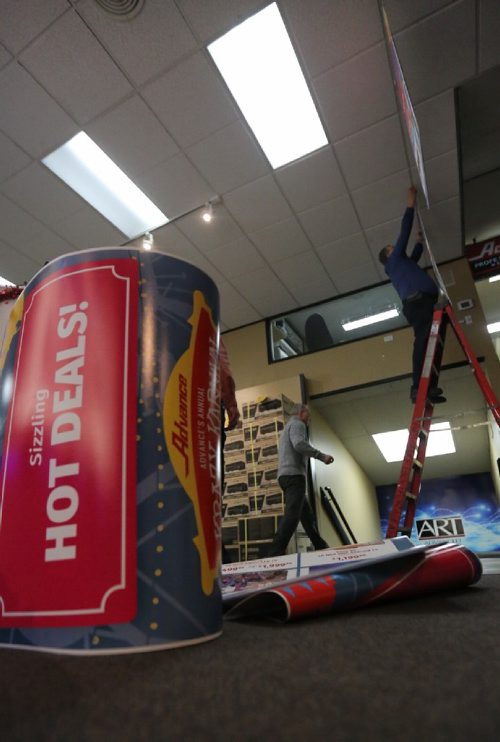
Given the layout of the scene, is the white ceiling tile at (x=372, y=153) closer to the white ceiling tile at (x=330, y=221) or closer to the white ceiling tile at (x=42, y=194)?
the white ceiling tile at (x=330, y=221)

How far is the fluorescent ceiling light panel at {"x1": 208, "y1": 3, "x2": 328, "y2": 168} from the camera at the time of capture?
2.55m

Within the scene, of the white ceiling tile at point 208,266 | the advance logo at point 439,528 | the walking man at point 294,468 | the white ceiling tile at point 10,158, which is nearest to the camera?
the advance logo at point 439,528

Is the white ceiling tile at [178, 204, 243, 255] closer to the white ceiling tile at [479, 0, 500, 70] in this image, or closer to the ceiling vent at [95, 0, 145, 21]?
the ceiling vent at [95, 0, 145, 21]

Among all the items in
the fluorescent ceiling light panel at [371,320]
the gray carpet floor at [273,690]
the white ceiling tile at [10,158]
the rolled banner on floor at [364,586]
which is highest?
the white ceiling tile at [10,158]

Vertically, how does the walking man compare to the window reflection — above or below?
below

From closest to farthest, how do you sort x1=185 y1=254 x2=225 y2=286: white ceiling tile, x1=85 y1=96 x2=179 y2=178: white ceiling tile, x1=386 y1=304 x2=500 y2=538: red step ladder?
x1=386 y1=304 x2=500 y2=538: red step ladder
x1=85 y1=96 x2=179 y2=178: white ceiling tile
x1=185 y1=254 x2=225 y2=286: white ceiling tile

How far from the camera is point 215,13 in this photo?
7.91 feet

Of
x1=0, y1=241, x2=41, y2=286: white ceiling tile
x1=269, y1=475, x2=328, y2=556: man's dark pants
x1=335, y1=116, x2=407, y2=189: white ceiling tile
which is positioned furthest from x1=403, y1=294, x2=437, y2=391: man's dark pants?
x1=0, y1=241, x2=41, y2=286: white ceiling tile

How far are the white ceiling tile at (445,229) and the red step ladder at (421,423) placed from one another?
1757 millimetres

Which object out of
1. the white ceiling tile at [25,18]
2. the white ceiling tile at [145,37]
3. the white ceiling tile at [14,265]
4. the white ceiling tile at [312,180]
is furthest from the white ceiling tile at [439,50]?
the white ceiling tile at [14,265]

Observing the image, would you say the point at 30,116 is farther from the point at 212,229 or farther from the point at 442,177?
the point at 442,177

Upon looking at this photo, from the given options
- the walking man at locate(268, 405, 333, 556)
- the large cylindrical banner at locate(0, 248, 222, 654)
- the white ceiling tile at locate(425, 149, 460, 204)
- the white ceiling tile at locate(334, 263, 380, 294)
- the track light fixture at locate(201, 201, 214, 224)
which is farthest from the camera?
the white ceiling tile at locate(334, 263, 380, 294)

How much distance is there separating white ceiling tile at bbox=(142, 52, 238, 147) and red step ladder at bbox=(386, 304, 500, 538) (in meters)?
2.05

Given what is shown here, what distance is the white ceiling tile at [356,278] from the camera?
4.73 m
